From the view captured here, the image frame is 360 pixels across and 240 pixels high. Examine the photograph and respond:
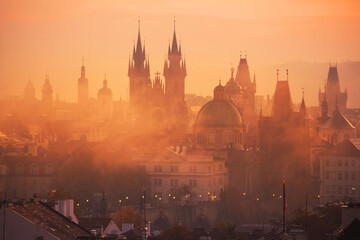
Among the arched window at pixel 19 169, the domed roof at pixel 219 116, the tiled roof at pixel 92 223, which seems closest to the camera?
the tiled roof at pixel 92 223

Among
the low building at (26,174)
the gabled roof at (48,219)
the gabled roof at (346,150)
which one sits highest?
the gabled roof at (346,150)

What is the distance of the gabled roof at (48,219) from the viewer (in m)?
65.3

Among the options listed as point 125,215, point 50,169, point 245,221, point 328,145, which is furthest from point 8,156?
point 125,215

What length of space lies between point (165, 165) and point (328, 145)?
931 inches

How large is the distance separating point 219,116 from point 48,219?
4710 inches

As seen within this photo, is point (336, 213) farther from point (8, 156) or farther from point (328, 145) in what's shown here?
point (328, 145)

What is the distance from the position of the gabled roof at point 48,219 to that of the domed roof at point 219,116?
11546 cm

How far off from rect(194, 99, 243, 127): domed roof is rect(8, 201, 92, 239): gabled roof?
11546 centimetres

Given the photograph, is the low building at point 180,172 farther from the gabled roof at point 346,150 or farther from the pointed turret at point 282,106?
the pointed turret at point 282,106

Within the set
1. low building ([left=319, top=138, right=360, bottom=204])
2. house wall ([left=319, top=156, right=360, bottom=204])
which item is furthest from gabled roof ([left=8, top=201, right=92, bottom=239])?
low building ([left=319, top=138, right=360, bottom=204])

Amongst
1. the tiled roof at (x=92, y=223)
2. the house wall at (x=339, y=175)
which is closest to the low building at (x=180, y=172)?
the house wall at (x=339, y=175)

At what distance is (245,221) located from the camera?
155000 millimetres

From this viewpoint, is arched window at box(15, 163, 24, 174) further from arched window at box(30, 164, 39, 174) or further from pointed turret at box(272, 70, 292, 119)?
pointed turret at box(272, 70, 292, 119)

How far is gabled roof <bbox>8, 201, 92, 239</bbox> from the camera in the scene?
214 ft
